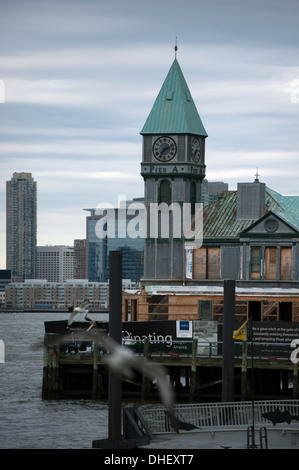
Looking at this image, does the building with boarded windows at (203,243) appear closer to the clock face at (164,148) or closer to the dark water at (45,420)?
the clock face at (164,148)

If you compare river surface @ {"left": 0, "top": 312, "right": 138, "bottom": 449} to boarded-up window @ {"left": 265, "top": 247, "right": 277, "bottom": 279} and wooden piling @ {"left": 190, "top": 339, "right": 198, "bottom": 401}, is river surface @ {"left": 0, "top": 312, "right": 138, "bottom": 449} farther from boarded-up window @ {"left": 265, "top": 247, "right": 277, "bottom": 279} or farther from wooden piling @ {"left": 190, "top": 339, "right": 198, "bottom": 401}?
boarded-up window @ {"left": 265, "top": 247, "right": 277, "bottom": 279}

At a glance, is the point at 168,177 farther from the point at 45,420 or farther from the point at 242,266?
the point at 45,420

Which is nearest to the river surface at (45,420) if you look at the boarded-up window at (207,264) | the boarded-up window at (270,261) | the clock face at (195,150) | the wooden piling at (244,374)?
the wooden piling at (244,374)

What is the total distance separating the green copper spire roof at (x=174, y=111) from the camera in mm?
85375

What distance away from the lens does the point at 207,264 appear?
78062 mm

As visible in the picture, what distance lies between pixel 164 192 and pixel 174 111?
6.48 meters

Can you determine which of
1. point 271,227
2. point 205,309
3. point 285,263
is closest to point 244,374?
point 205,309

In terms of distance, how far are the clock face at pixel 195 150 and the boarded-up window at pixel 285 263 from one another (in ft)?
43.3

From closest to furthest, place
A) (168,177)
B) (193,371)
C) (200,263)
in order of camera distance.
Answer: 1. (193,371)
2. (200,263)
3. (168,177)

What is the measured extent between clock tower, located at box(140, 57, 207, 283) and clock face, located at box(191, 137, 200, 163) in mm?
76

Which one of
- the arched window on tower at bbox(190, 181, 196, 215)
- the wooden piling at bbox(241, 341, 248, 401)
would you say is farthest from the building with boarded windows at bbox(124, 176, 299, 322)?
the wooden piling at bbox(241, 341, 248, 401)

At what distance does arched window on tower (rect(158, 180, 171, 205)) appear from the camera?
84625 mm
